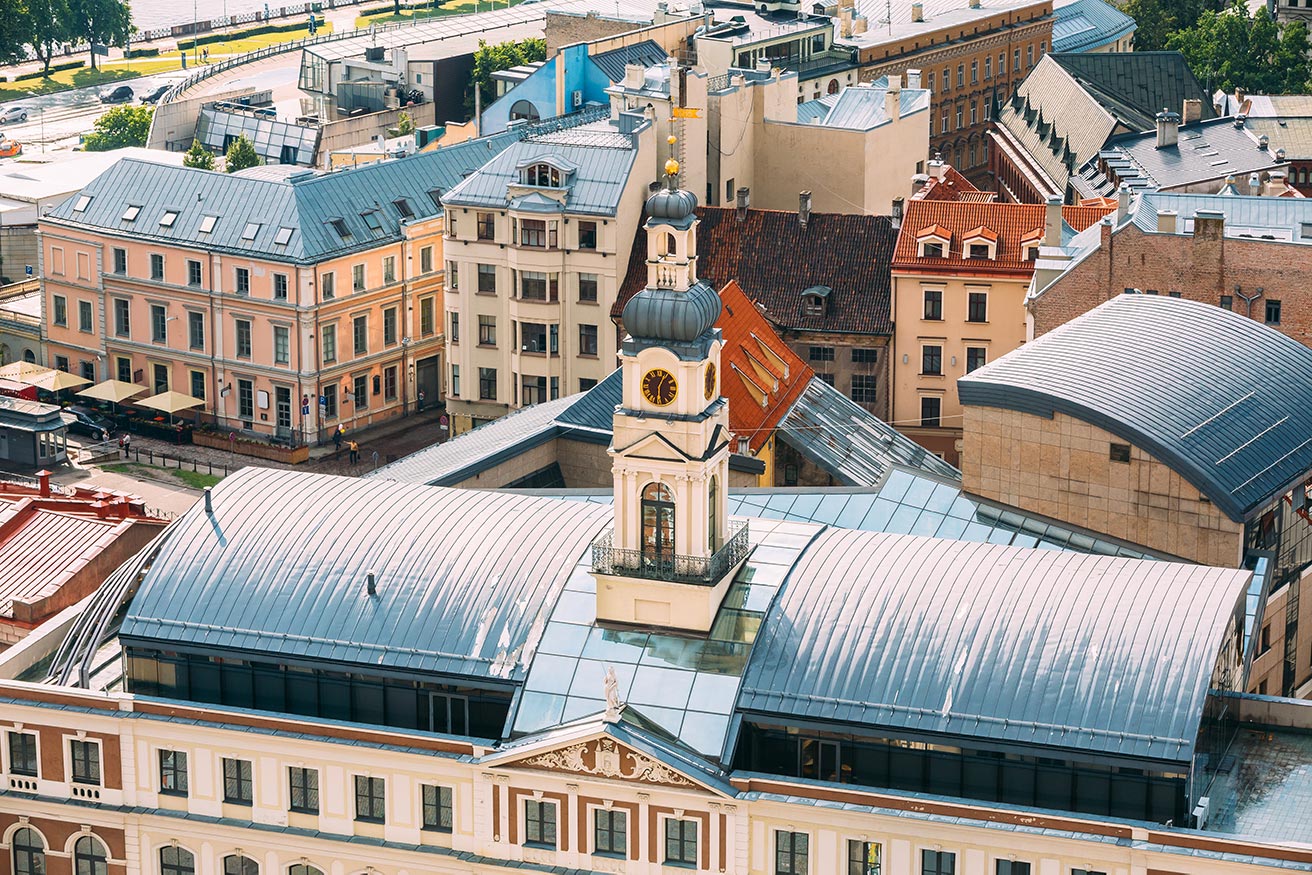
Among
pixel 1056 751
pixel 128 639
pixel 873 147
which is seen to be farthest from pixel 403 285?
pixel 1056 751

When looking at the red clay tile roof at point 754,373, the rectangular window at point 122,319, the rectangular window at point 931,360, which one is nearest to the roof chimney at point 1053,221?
the rectangular window at point 931,360

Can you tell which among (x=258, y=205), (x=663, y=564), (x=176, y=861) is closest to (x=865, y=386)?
(x=258, y=205)

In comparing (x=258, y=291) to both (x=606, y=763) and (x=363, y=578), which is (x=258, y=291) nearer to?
(x=363, y=578)

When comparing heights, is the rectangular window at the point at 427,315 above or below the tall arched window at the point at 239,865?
above

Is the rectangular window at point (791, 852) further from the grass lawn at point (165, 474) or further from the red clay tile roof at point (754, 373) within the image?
the grass lawn at point (165, 474)

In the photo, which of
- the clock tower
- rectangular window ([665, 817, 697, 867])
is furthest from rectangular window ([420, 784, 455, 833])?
the clock tower

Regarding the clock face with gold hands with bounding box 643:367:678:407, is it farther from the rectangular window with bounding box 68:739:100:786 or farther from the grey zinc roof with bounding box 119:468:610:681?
the rectangular window with bounding box 68:739:100:786
